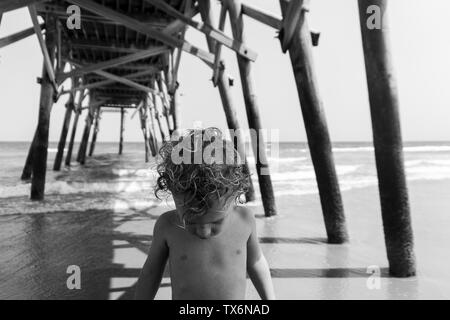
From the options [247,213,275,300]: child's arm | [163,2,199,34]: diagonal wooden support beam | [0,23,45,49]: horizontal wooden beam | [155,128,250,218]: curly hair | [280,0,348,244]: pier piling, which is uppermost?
[163,2,199,34]: diagonal wooden support beam

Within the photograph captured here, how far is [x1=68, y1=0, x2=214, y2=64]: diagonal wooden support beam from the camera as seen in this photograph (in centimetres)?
426

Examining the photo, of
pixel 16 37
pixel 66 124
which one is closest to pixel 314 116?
pixel 16 37

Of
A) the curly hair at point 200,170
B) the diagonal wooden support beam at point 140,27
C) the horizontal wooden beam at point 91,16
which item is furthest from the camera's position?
the horizontal wooden beam at point 91,16

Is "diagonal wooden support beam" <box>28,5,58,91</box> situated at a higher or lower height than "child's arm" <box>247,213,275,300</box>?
higher

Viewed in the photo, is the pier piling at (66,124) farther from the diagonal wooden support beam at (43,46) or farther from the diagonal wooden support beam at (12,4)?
Answer: the diagonal wooden support beam at (12,4)

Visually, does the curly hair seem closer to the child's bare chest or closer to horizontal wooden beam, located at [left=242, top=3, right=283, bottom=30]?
the child's bare chest

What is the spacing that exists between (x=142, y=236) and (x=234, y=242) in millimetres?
2839

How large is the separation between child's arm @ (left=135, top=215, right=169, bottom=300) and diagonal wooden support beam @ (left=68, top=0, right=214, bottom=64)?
12.7ft

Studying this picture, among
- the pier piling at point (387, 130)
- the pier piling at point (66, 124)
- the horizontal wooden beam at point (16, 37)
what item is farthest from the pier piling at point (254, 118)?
the pier piling at point (66, 124)

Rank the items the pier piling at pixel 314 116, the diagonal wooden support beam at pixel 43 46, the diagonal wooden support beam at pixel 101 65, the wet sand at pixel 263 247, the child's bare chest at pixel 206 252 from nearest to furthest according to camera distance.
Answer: the child's bare chest at pixel 206 252 → the wet sand at pixel 263 247 → the pier piling at pixel 314 116 → the diagonal wooden support beam at pixel 43 46 → the diagonal wooden support beam at pixel 101 65

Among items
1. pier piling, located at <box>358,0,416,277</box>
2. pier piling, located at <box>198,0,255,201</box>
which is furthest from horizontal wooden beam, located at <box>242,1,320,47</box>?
pier piling, located at <box>358,0,416,277</box>

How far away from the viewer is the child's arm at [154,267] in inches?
47.5

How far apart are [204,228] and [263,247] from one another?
8.10ft

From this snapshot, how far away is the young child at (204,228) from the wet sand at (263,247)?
47.6 inches
